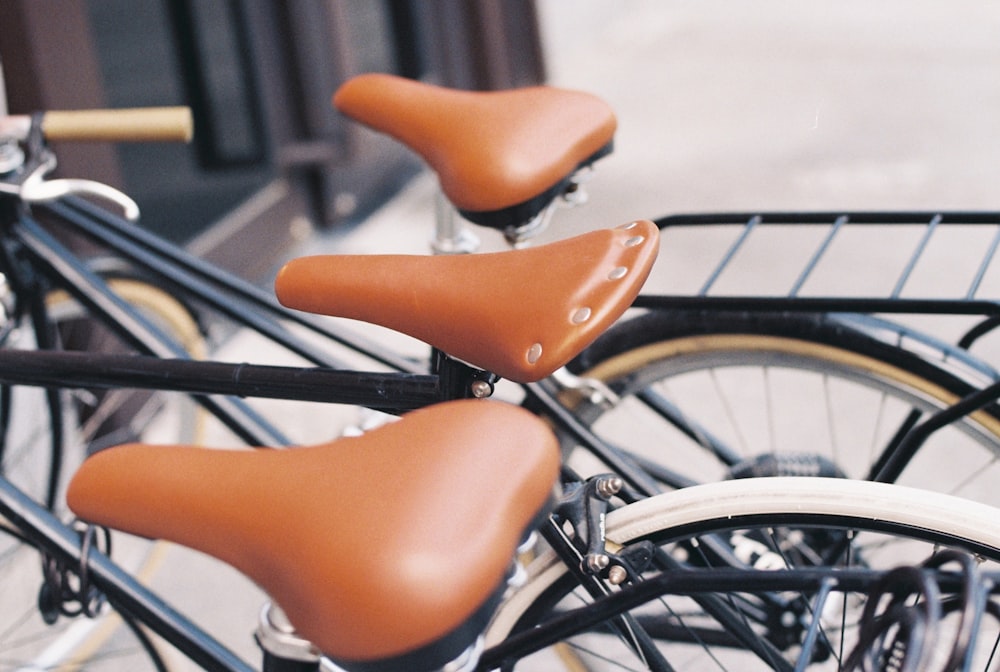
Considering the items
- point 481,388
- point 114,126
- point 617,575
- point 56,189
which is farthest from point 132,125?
point 617,575

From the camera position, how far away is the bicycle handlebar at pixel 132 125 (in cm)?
153

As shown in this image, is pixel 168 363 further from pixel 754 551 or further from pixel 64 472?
pixel 64 472

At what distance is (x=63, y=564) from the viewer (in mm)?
1473

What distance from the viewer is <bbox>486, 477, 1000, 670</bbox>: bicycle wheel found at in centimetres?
115

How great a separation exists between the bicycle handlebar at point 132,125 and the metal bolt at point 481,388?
0.60 m

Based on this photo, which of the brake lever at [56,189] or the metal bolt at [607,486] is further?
the brake lever at [56,189]

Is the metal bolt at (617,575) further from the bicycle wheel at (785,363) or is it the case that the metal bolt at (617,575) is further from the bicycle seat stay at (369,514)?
the bicycle wheel at (785,363)

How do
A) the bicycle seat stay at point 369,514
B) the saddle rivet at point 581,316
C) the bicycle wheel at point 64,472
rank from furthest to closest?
the bicycle wheel at point 64,472, the saddle rivet at point 581,316, the bicycle seat stay at point 369,514

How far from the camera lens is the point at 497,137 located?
1537 mm

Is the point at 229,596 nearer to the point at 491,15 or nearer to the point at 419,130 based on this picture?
the point at 419,130

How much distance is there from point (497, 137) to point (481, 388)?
472 millimetres

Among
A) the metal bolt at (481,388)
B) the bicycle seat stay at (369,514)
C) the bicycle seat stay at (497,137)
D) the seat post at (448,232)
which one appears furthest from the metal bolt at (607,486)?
the seat post at (448,232)

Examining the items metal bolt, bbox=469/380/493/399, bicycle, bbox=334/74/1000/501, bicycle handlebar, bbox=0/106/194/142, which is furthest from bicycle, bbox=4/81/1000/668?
bicycle, bbox=334/74/1000/501

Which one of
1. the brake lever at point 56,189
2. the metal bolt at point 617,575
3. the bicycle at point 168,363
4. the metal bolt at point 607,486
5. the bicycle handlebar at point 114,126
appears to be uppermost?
the bicycle handlebar at point 114,126
